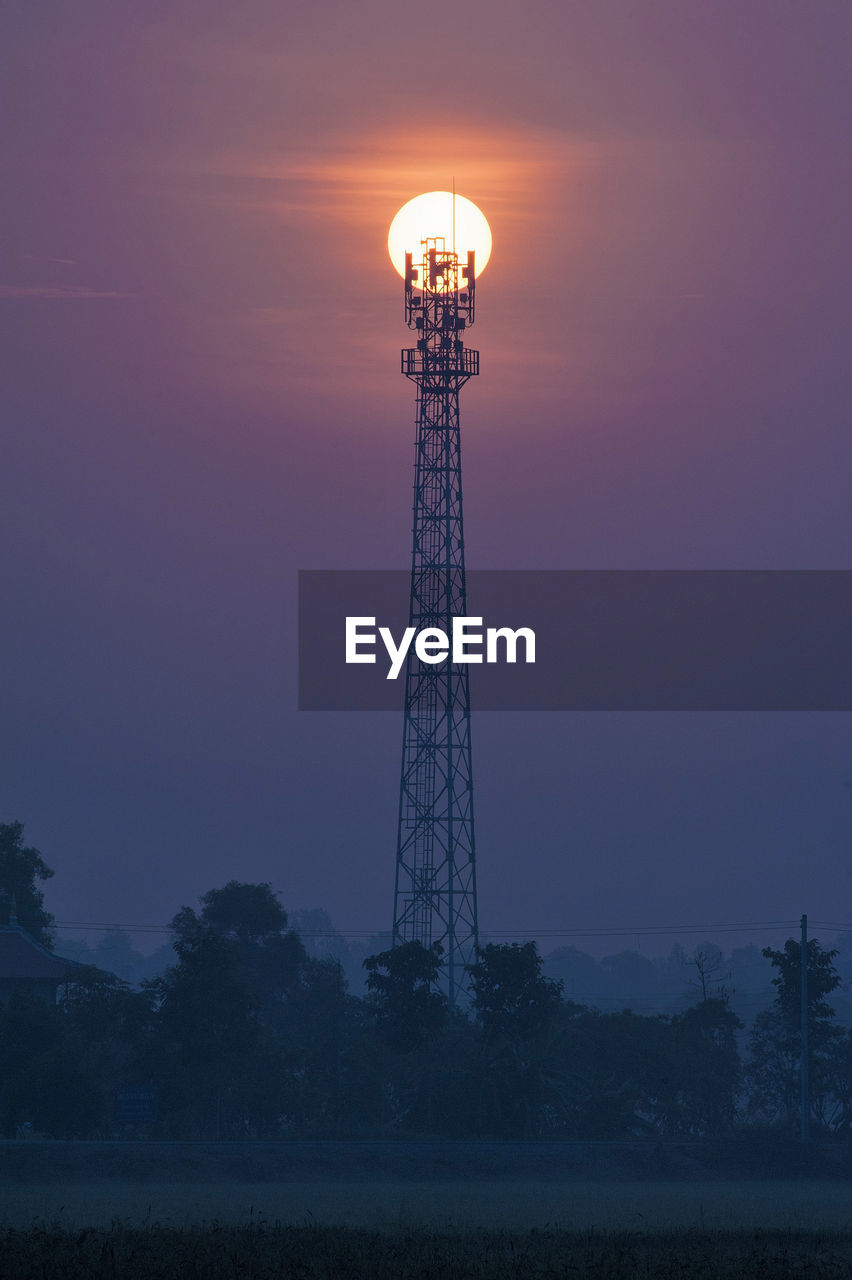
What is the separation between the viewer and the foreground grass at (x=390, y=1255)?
29.1 m

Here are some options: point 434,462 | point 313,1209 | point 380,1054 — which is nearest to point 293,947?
point 380,1054

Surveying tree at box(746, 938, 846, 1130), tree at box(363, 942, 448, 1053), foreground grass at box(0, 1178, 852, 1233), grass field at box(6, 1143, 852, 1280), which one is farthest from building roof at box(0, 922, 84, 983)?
tree at box(746, 938, 846, 1130)

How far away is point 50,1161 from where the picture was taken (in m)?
51.2

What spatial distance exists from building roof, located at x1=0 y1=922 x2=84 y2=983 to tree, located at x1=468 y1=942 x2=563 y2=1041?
20.5 meters

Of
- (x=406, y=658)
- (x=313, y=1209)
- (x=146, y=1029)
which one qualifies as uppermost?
(x=406, y=658)

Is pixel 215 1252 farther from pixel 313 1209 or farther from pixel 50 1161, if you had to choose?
pixel 50 1161

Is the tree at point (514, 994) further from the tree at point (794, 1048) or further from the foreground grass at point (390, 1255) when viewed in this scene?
the foreground grass at point (390, 1255)

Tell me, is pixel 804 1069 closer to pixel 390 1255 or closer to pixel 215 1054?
pixel 215 1054

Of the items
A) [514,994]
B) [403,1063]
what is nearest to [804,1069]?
[514,994]

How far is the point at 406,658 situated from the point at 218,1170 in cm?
2797

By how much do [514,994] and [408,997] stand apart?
4635 mm

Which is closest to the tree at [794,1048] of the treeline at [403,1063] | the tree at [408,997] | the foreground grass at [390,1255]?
the treeline at [403,1063]

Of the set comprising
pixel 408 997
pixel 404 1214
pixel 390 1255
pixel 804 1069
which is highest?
pixel 408 997

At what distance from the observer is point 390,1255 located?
31.7 meters
